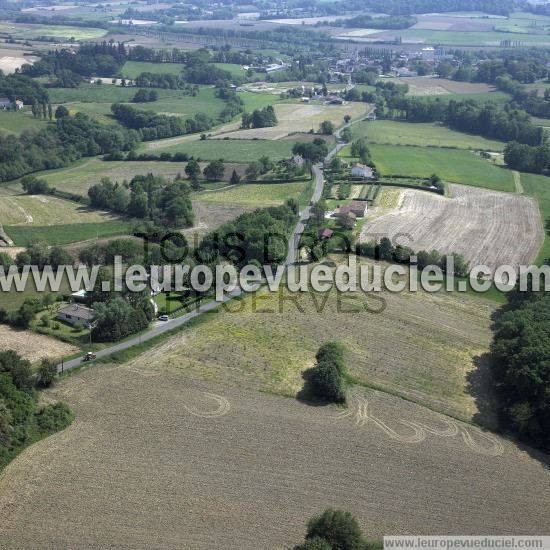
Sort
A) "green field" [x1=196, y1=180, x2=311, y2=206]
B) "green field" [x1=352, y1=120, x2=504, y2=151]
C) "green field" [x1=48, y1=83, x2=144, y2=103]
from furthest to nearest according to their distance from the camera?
"green field" [x1=48, y1=83, x2=144, y2=103]
"green field" [x1=352, y1=120, x2=504, y2=151]
"green field" [x1=196, y1=180, x2=311, y2=206]

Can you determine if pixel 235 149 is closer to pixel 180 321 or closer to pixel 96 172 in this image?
pixel 96 172

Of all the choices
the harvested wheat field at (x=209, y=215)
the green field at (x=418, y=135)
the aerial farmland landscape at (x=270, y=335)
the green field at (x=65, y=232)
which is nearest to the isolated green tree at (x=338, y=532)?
the aerial farmland landscape at (x=270, y=335)

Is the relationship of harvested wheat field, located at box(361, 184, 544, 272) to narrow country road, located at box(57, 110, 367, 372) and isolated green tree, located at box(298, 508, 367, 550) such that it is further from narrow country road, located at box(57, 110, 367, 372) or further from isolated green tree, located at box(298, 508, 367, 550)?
isolated green tree, located at box(298, 508, 367, 550)

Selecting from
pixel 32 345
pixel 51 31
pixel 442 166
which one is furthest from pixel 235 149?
pixel 51 31

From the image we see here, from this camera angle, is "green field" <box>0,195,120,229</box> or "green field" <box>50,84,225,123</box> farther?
"green field" <box>50,84,225,123</box>

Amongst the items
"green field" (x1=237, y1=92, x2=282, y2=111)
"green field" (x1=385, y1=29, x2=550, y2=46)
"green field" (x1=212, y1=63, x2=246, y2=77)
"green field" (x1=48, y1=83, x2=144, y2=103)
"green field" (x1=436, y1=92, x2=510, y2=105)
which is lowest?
"green field" (x1=237, y1=92, x2=282, y2=111)

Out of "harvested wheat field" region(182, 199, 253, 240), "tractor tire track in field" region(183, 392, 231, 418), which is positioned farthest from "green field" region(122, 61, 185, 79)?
"tractor tire track in field" region(183, 392, 231, 418)

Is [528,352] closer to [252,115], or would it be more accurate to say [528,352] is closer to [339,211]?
Result: [339,211]
